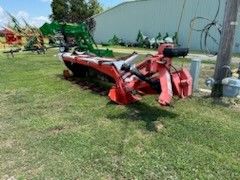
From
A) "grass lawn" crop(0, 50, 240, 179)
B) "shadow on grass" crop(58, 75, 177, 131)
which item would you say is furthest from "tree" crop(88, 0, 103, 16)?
"shadow on grass" crop(58, 75, 177, 131)

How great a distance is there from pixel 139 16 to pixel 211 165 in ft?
82.6

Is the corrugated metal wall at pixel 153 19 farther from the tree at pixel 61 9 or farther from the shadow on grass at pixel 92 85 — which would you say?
the shadow on grass at pixel 92 85

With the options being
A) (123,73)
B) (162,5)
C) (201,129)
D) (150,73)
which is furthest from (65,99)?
(162,5)

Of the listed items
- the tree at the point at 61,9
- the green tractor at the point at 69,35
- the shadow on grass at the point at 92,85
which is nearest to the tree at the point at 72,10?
the tree at the point at 61,9

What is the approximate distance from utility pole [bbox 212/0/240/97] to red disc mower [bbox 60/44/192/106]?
0.87 m

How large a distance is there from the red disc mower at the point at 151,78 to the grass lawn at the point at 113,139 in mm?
213

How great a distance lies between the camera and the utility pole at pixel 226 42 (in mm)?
6375

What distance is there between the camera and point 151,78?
5.96m

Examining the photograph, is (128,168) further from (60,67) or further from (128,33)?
(128,33)

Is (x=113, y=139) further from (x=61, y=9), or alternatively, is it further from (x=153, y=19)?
(x=61, y=9)

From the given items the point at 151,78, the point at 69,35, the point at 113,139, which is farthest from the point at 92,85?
the point at 69,35

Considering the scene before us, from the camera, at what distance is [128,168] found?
12.5ft

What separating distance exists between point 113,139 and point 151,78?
5.48 ft

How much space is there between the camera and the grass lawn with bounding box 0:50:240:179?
3.78 metres
